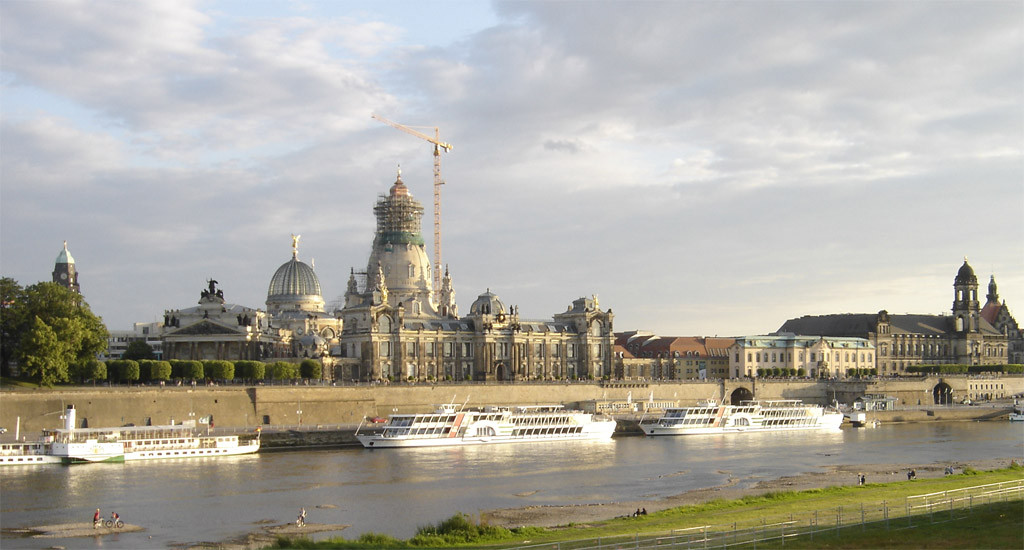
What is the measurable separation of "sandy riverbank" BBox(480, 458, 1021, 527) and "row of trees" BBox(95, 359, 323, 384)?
42696 mm

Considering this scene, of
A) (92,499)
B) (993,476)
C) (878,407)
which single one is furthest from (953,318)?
(92,499)

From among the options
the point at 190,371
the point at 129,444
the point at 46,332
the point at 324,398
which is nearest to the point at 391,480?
the point at 129,444

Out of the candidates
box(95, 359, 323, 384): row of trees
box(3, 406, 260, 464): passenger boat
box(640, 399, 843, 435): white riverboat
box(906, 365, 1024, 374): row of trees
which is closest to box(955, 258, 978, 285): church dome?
box(906, 365, 1024, 374): row of trees

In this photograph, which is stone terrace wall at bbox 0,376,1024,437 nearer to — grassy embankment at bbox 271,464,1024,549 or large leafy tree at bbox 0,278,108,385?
large leafy tree at bbox 0,278,108,385

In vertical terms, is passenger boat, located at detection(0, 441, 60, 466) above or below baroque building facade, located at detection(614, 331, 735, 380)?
→ below

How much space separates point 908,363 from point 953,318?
11.1 metres

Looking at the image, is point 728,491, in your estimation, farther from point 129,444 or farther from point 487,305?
point 487,305

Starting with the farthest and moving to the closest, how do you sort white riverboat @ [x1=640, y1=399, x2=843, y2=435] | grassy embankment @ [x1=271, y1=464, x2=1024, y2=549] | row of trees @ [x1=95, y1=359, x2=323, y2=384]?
1. white riverboat @ [x1=640, y1=399, x2=843, y2=435]
2. row of trees @ [x1=95, y1=359, x2=323, y2=384]
3. grassy embankment @ [x1=271, y1=464, x2=1024, y2=549]

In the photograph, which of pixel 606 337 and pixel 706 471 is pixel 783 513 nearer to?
pixel 706 471

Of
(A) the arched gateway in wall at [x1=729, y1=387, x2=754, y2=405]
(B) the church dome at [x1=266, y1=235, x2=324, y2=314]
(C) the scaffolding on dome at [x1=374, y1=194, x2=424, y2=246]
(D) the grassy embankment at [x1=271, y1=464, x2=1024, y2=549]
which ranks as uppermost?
(C) the scaffolding on dome at [x1=374, y1=194, x2=424, y2=246]

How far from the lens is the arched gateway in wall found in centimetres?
12069

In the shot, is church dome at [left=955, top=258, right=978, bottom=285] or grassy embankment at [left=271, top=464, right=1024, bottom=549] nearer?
grassy embankment at [left=271, top=464, right=1024, bottom=549]

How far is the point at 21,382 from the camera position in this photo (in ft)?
252

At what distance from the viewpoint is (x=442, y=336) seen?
376 feet
